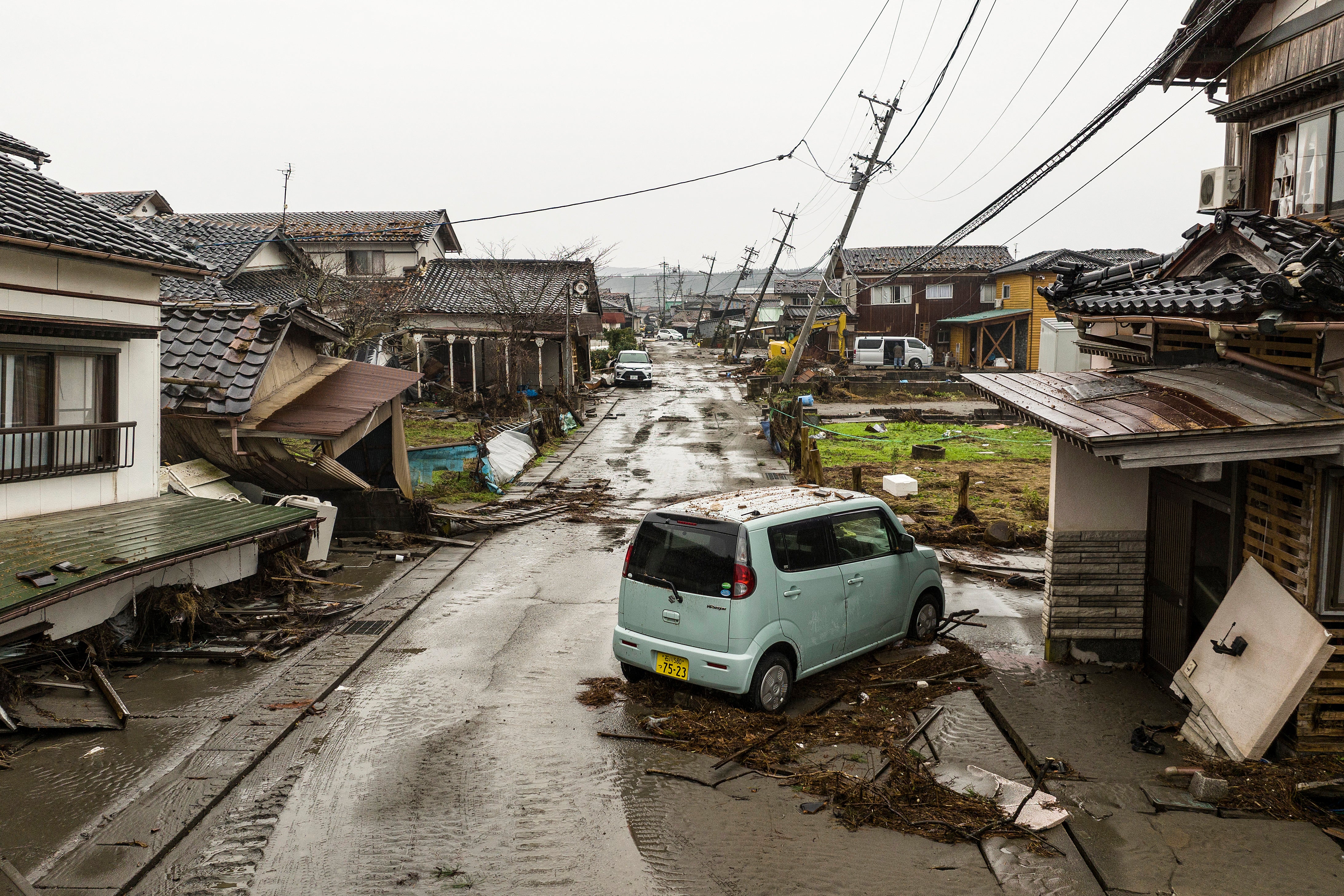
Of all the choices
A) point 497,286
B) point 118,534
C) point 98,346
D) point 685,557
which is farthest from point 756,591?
point 497,286

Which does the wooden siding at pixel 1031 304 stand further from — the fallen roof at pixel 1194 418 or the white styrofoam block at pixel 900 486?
the fallen roof at pixel 1194 418

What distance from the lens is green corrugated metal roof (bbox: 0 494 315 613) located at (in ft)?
26.1

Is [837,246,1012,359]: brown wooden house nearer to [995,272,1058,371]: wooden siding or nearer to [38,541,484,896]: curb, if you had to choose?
[995,272,1058,371]: wooden siding

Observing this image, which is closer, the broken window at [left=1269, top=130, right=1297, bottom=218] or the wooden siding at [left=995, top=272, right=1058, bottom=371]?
the broken window at [left=1269, top=130, right=1297, bottom=218]

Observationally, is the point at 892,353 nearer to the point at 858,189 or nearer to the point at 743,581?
the point at 858,189

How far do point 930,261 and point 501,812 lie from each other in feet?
162

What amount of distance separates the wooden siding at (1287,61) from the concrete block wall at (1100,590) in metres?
4.72

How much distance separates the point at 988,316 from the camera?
4838cm

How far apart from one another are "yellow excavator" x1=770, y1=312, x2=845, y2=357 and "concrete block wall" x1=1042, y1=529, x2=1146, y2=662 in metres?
37.8

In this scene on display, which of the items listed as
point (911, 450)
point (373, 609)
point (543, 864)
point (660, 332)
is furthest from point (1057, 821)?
point (660, 332)

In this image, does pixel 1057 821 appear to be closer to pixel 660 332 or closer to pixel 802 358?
pixel 802 358

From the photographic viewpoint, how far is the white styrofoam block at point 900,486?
59.1 feet

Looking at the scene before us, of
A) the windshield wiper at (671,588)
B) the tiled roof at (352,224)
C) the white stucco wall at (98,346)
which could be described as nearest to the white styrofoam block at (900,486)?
the windshield wiper at (671,588)

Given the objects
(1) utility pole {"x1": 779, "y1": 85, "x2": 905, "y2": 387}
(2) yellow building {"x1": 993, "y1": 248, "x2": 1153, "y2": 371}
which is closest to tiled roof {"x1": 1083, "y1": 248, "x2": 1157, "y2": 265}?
(2) yellow building {"x1": 993, "y1": 248, "x2": 1153, "y2": 371}
